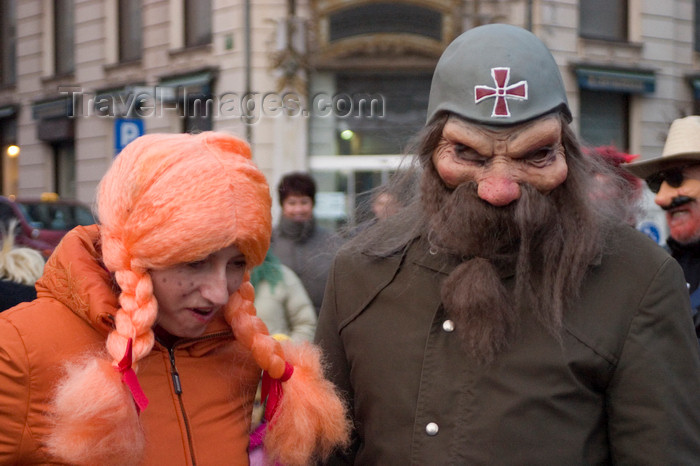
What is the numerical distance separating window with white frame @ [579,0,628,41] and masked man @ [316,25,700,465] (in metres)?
13.9

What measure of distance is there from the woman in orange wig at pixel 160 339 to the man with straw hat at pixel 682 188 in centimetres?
214

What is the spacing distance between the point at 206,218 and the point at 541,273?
2.51ft

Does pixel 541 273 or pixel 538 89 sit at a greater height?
pixel 538 89

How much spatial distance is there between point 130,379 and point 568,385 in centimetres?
93

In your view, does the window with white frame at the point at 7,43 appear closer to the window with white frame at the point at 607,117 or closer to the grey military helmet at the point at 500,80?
the window with white frame at the point at 607,117

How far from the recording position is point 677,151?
3.65 meters

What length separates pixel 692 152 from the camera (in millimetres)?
3590

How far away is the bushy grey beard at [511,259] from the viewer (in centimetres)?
185

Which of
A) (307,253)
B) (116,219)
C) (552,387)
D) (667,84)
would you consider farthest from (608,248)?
(667,84)

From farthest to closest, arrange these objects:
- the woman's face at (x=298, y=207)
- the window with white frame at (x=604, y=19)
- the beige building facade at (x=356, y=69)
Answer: the window with white frame at (x=604, y=19)
the beige building facade at (x=356, y=69)
the woman's face at (x=298, y=207)

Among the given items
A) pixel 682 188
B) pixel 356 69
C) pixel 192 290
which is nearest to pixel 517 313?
pixel 192 290

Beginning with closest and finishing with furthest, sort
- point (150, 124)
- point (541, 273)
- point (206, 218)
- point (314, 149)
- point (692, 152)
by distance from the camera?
point (206, 218), point (541, 273), point (692, 152), point (314, 149), point (150, 124)

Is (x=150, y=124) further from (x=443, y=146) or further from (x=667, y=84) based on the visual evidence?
(x=443, y=146)

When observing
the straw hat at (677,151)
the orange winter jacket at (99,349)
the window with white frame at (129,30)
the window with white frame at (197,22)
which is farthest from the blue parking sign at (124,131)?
the window with white frame at (129,30)
